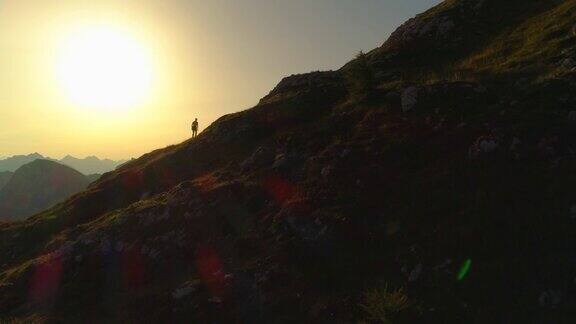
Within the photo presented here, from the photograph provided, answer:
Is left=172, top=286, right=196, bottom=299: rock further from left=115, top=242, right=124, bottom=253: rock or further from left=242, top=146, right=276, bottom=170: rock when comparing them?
left=242, top=146, right=276, bottom=170: rock

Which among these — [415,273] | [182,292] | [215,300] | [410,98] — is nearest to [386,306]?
[415,273]

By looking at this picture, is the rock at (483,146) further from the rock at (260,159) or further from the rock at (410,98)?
the rock at (260,159)

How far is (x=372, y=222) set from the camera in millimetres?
24469

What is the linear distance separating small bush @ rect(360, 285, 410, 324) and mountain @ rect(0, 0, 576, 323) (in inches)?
2.9

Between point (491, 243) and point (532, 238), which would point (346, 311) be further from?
point (532, 238)

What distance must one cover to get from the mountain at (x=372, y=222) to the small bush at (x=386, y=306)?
0.07 metres

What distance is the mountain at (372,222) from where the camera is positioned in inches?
743

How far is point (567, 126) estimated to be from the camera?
80.5 ft

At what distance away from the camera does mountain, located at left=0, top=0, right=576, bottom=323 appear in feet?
61.9

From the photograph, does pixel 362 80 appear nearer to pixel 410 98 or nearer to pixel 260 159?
pixel 410 98

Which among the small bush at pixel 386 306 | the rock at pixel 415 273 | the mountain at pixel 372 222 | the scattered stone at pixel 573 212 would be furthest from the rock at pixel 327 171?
the scattered stone at pixel 573 212

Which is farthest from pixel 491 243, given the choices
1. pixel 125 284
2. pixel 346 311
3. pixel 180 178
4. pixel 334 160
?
pixel 180 178

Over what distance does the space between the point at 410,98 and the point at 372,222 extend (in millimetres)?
13136

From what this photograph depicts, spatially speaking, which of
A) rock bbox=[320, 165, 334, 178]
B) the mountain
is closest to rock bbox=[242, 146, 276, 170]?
the mountain
